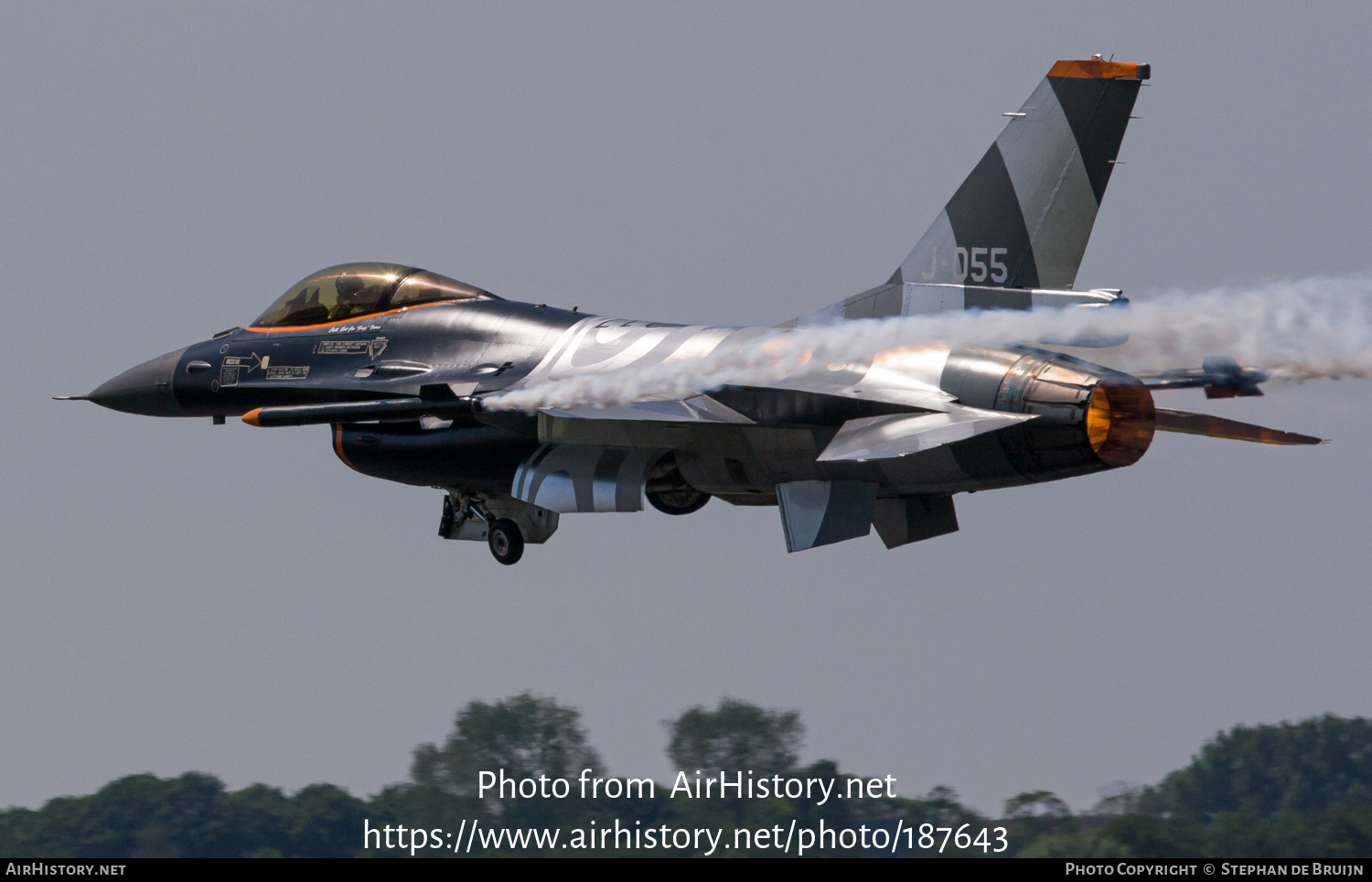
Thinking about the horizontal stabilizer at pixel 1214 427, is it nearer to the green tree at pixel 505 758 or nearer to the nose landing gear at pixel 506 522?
the nose landing gear at pixel 506 522

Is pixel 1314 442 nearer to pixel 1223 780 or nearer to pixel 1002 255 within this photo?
pixel 1002 255

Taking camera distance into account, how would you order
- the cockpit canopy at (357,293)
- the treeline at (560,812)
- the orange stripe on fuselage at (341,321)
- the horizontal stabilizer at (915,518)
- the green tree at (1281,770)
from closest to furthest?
the horizontal stabilizer at (915,518) < the orange stripe on fuselage at (341,321) < the cockpit canopy at (357,293) < the treeline at (560,812) < the green tree at (1281,770)

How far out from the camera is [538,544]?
21.8 m

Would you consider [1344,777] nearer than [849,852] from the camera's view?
No

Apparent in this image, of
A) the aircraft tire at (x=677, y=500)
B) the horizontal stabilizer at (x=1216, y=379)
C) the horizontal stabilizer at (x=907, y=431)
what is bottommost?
the aircraft tire at (x=677, y=500)

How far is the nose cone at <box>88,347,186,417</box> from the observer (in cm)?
2292


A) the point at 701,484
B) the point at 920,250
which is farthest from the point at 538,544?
the point at 920,250

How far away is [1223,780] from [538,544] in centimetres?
1833

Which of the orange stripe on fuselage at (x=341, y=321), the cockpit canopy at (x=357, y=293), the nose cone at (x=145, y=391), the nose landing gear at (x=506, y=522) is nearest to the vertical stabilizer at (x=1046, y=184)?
the nose landing gear at (x=506, y=522)

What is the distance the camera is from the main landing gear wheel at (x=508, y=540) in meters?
21.5

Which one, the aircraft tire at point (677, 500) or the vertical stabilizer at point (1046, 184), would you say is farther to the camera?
the aircraft tire at point (677, 500)

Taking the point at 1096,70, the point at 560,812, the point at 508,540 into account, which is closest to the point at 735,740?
the point at 560,812

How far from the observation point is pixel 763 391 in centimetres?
1836

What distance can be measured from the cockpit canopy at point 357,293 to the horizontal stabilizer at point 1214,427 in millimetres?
7971
